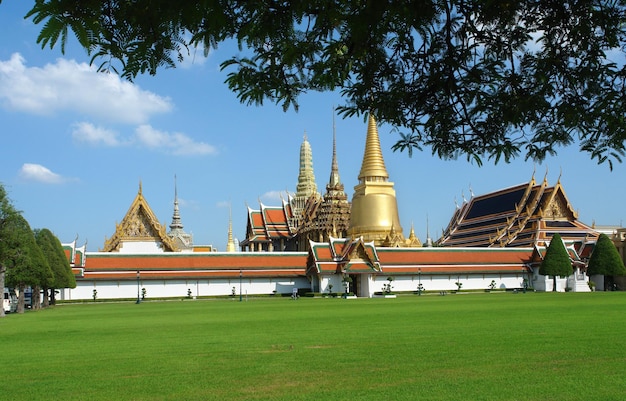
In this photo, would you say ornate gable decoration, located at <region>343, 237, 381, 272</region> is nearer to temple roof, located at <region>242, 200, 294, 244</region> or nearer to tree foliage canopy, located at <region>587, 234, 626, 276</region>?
tree foliage canopy, located at <region>587, 234, 626, 276</region>

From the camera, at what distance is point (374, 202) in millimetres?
71875

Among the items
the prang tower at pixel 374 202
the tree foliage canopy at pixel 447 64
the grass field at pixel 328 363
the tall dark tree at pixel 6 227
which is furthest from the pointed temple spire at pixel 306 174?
the tree foliage canopy at pixel 447 64

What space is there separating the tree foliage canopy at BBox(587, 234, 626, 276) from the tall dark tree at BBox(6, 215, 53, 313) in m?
41.0

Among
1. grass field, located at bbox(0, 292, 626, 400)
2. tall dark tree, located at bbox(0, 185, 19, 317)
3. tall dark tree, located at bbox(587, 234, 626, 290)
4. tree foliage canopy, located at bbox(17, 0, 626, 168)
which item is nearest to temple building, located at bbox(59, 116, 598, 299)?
tall dark tree, located at bbox(587, 234, 626, 290)

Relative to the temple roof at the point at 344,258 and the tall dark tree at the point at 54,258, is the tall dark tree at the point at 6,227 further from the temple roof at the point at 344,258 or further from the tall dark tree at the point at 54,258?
the temple roof at the point at 344,258

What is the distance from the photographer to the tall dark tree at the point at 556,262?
53.3 metres

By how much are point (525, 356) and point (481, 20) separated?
7352 millimetres

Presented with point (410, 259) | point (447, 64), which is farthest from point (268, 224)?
point (447, 64)

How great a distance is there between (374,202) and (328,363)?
61.6 m

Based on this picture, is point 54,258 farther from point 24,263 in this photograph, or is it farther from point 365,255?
point 365,255

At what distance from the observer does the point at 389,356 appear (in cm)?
1121

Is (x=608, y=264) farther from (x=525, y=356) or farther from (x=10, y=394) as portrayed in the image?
(x=10, y=394)

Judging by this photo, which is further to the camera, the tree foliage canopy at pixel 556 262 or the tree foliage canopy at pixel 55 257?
the tree foliage canopy at pixel 556 262

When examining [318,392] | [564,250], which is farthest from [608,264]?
[318,392]
